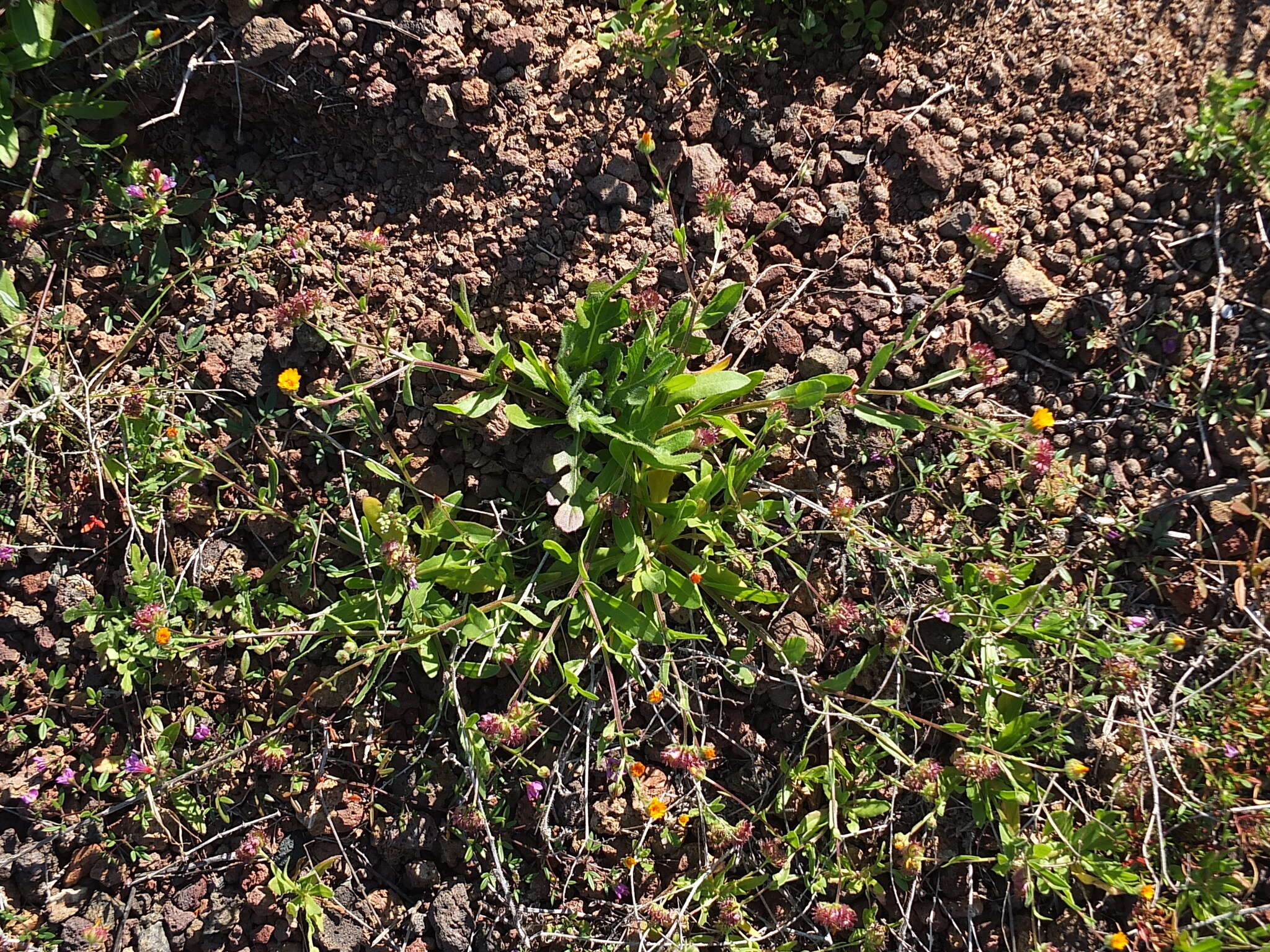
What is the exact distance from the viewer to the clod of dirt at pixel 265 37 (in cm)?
310

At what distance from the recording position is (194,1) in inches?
122

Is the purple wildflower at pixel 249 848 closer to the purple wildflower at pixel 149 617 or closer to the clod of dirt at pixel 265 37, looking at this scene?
the purple wildflower at pixel 149 617

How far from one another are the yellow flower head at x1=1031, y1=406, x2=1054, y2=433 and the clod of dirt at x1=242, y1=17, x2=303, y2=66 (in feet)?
10.1

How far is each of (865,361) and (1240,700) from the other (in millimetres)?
1901

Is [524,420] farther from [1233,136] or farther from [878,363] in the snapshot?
[1233,136]

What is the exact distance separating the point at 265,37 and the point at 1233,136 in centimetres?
373

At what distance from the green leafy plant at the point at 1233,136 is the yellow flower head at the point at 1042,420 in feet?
4.22

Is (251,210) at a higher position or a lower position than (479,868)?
higher

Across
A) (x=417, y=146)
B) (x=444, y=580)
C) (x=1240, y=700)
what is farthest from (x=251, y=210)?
(x=1240, y=700)

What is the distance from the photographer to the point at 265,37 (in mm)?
3098

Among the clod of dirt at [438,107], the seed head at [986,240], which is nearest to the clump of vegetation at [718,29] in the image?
the clod of dirt at [438,107]

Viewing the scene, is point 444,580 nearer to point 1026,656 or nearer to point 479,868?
point 479,868

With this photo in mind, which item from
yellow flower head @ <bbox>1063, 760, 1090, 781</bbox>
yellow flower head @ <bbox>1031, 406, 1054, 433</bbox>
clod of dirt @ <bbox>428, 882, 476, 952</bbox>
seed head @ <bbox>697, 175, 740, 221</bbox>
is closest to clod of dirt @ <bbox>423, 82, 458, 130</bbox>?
seed head @ <bbox>697, 175, 740, 221</bbox>

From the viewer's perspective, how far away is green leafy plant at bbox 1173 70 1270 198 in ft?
10.9
